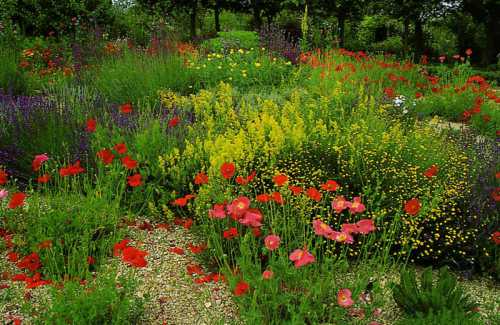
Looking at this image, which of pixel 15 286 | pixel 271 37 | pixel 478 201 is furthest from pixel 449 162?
pixel 271 37

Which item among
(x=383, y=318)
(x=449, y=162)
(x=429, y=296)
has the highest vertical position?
(x=449, y=162)

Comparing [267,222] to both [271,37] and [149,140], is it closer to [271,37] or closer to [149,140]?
[149,140]

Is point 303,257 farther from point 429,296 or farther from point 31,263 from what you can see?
point 31,263

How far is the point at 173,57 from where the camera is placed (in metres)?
7.69

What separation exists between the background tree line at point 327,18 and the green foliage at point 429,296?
10214 mm

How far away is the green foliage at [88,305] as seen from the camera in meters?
2.50

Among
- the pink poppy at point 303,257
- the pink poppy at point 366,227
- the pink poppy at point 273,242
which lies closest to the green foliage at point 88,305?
the pink poppy at point 273,242

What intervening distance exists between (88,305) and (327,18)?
51.4 ft

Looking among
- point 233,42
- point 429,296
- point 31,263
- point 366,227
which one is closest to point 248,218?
point 366,227

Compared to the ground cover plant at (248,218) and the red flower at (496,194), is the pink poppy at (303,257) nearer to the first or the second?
the ground cover plant at (248,218)

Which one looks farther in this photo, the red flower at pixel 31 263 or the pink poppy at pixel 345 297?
the red flower at pixel 31 263

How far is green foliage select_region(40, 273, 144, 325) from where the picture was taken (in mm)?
2500

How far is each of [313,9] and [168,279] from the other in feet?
47.1

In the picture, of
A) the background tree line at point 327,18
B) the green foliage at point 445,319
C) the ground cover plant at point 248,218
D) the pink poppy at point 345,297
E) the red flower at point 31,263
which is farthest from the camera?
the background tree line at point 327,18
